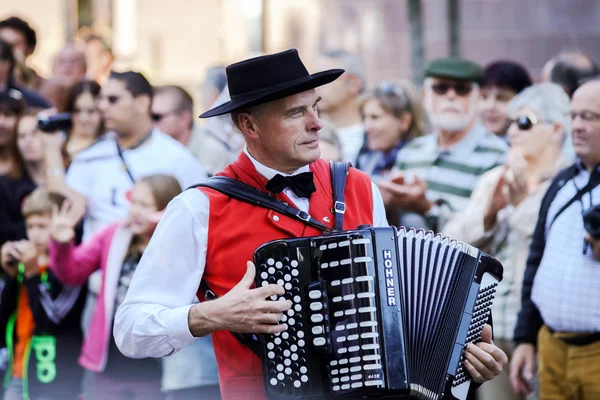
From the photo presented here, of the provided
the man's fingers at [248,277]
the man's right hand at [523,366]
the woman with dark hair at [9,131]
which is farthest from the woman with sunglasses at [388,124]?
the man's fingers at [248,277]

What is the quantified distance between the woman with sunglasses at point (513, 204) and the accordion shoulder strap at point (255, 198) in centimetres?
242

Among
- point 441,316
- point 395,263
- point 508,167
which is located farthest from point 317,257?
point 508,167

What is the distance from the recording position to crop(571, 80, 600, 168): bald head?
5395mm

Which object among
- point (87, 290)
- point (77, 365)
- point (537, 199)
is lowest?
point (77, 365)

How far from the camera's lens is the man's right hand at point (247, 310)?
348 centimetres

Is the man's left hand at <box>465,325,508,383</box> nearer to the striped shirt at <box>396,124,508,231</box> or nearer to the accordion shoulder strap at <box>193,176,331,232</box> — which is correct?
the accordion shoulder strap at <box>193,176,331,232</box>

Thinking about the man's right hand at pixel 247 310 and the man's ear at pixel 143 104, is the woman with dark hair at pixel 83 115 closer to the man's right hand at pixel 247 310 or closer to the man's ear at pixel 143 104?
the man's ear at pixel 143 104

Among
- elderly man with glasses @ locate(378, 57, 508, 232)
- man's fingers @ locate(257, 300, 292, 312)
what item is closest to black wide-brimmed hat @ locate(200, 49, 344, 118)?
man's fingers @ locate(257, 300, 292, 312)

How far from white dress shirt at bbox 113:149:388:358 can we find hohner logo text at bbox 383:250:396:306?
652 mm

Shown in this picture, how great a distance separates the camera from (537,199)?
20.2 ft

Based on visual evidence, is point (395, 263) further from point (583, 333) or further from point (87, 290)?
point (87, 290)

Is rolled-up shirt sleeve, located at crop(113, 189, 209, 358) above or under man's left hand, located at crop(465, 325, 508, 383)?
above

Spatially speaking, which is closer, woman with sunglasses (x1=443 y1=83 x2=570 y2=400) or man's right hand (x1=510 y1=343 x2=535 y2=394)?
man's right hand (x1=510 y1=343 x2=535 y2=394)

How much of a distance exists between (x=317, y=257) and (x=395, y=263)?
0.28 metres
